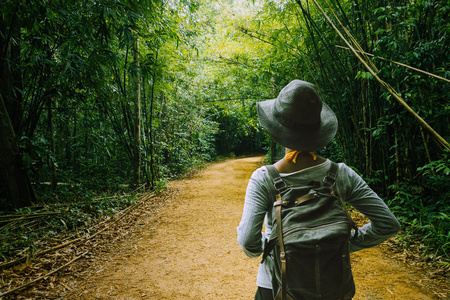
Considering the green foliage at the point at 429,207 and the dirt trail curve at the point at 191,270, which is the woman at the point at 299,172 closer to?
the dirt trail curve at the point at 191,270

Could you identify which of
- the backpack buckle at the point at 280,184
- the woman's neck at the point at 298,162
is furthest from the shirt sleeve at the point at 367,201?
the backpack buckle at the point at 280,184

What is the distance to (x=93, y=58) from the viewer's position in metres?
3.50

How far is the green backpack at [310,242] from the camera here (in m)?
0.96

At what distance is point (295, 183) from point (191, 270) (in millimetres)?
2760

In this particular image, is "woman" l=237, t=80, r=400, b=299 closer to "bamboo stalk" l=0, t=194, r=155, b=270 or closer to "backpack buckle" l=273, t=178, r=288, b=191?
"backpack buckle" l=273, t=178, r=288, b=191

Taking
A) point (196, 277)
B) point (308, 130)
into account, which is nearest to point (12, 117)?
point (196, 277)

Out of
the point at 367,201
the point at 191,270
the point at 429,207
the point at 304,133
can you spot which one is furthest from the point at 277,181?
Answer: the point at 429,207

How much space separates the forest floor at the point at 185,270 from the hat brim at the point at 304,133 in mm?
2241

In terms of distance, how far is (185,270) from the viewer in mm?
3303

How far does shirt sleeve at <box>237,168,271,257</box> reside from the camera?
106 centimetres

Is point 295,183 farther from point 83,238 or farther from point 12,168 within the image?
point 12,168

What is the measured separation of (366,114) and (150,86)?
5704mm

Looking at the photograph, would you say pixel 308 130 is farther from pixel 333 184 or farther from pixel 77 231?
pixel 77 231

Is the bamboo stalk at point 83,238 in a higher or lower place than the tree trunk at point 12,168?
lower
